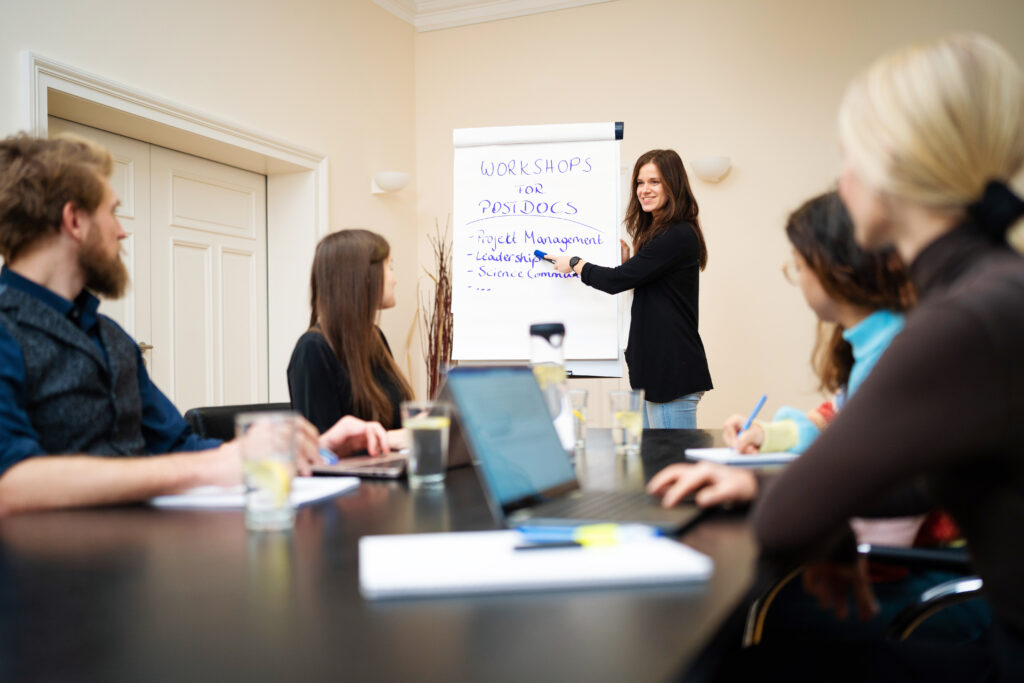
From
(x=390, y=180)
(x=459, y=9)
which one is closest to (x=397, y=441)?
(x=390, y=180)

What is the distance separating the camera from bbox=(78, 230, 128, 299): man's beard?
1.36 m

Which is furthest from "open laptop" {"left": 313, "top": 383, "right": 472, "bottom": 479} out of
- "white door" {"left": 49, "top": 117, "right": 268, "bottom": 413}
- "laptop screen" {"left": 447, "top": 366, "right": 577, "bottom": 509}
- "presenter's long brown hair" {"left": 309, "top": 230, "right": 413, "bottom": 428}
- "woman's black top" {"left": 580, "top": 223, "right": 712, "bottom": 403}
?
"white door" {"left": 49, "top": 117, "right": 268, "bottom": 413}

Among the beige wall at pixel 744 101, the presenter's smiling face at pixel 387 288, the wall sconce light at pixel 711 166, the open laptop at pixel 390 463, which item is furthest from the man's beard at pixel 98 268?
the beige wall at pixel 744 101

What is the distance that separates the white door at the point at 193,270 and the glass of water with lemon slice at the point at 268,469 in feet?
8.70

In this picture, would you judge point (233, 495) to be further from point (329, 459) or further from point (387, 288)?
point (387, 288)

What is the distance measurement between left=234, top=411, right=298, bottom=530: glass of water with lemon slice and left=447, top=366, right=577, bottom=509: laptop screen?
8.2 inches

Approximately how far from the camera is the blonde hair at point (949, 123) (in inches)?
29.0

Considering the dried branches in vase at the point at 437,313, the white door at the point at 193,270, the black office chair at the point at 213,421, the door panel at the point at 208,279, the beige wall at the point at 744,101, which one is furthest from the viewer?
the dried branches in vase at the point at 437,313

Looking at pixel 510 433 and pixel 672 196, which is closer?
pixel 510 433

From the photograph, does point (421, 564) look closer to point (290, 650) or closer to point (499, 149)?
point (290, 650)

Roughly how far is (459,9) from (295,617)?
4.82 metres

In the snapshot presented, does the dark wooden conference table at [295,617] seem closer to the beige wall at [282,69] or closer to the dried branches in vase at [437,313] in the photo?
the beige wall at [282,69]

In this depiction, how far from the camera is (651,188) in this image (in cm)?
292

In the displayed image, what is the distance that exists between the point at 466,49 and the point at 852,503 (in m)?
4.65
